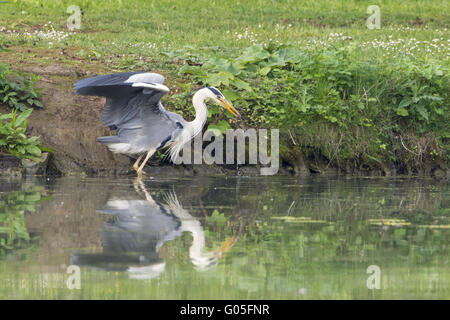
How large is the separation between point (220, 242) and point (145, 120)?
460 cm

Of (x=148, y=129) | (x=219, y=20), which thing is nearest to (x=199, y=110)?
(x=148, y=129)

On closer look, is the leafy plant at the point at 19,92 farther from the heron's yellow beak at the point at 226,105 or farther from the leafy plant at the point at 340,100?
the heron's yellow beak at the point at 226,105

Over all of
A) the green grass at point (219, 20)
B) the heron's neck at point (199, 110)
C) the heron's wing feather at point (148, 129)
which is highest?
the green grass at point (219, 20)

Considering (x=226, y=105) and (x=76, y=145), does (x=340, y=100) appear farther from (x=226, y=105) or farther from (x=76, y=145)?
(x=76, y=145)

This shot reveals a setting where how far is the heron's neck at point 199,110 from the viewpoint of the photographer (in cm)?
1074

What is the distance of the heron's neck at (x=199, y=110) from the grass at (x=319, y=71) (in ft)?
2.34

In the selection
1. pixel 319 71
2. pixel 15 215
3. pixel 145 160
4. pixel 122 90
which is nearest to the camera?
pixel 15 215

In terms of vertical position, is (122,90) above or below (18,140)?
above

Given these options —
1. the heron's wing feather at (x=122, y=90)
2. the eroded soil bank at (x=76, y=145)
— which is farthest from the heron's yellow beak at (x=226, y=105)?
the heron's wing feather at (x=122, y=90)

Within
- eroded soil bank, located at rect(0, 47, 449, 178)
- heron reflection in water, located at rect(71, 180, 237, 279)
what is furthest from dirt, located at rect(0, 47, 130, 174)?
heron reflection in water, located at rect(71, 180, 237, 279)

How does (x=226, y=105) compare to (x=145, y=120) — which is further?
(x=226, y=105)

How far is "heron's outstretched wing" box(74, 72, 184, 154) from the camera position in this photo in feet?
33.0

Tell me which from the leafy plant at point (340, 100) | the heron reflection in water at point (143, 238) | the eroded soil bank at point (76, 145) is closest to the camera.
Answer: the heron reflection in water at point (143, 238)

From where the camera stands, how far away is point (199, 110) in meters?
10.8
